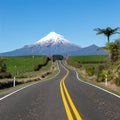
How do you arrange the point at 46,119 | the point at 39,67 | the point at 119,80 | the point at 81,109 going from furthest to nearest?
the point at 39,67, the point at 119,80, the point at 81,109, the point at 46,119

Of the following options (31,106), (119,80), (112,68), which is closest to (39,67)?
(112,68)

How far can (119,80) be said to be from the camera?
37.5 meters

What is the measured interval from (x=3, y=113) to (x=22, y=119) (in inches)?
62.7

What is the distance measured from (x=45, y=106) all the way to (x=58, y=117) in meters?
3.33

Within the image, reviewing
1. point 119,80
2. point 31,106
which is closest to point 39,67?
point 119,80

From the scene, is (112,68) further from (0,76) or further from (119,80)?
(0,76)

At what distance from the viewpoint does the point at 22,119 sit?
39.8 feet

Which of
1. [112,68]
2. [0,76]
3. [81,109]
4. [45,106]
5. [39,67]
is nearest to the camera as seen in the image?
[81,109]

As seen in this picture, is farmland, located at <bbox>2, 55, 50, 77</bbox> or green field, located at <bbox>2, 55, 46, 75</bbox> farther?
green field, located at <bbox>2, 55, 46, 75</bbox>

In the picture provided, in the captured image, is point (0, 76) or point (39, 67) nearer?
point (0, 76)

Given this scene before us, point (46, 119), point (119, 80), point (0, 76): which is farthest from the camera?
point (0, 76)

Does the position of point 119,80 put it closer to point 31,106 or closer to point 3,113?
point 31,106

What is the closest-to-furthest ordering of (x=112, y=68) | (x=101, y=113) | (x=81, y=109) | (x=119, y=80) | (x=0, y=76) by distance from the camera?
(x=101, y=113) → (x=81, y=109) → (x=119, y=80) → (x=112, y=68) → (x=0, y=76)

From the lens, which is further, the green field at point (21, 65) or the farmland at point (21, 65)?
the green field at point (21, 65)
